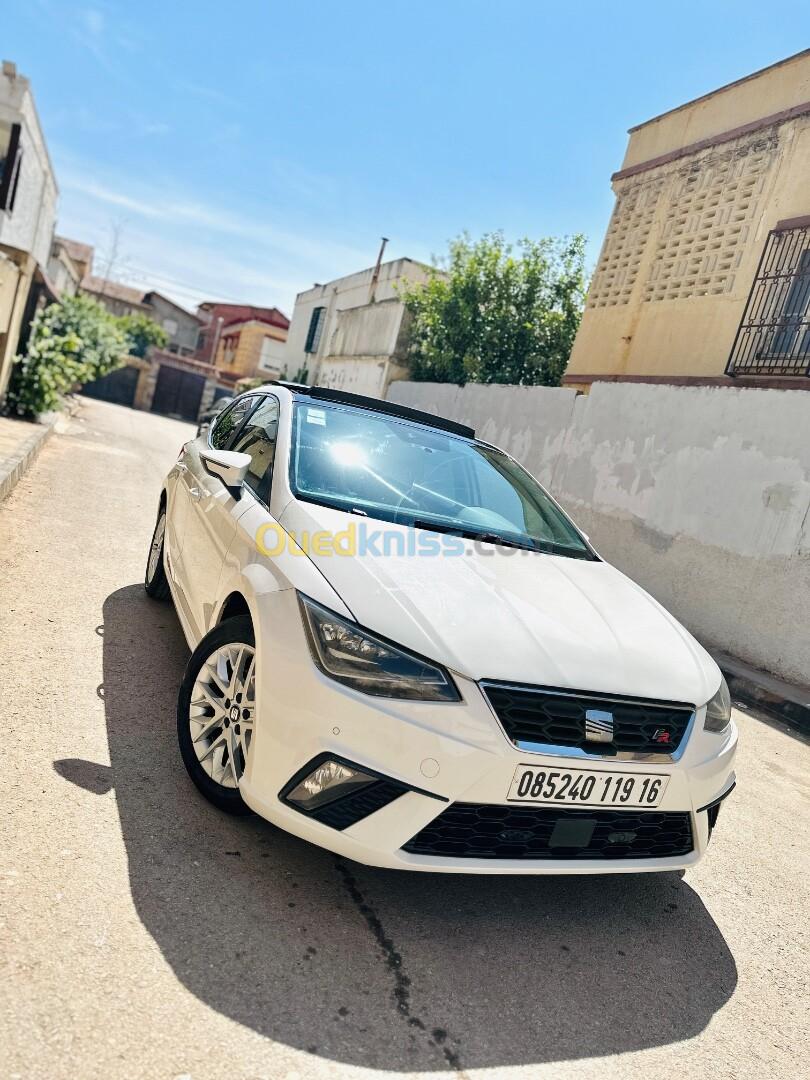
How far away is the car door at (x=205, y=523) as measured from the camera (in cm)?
342

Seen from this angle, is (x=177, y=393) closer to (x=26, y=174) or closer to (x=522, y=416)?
(x=26, y=174)

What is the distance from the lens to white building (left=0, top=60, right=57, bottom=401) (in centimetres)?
1164

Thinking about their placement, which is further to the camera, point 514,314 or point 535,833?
point 514,314

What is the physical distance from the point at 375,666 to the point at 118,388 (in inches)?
1521

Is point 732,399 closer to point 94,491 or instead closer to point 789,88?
point 789,88

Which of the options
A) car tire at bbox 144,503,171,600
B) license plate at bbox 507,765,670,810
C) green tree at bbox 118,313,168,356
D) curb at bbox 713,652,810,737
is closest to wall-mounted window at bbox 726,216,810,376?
curb at bbox 713,652,810,737

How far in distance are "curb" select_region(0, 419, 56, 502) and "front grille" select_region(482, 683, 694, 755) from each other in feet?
19.9

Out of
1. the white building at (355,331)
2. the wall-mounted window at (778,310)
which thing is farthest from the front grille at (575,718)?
the white building at (355,331)

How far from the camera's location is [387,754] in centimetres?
235

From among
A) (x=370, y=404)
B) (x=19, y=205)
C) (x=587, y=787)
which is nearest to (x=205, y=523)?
(x=370, y=404)

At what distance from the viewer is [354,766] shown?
2.37 m

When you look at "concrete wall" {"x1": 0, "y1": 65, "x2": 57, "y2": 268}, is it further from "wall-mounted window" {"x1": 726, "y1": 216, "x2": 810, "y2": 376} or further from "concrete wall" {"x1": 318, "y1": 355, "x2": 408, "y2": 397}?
"wall-mounted window" {"x1": 726, "y1": 216, "x2": 810, "y2": 376}

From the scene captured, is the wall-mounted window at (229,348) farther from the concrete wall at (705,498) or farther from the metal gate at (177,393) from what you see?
the concrete wall at (705,498)

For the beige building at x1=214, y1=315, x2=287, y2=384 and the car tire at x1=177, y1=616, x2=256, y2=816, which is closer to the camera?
the car tire at x1=177, y1=616, x2=256, y2=816
